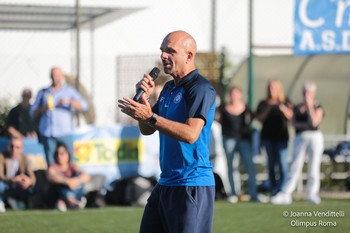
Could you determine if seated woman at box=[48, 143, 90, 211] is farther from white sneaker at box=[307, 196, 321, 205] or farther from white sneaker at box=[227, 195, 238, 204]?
white sneaker at box=[307, 196, 321, 205]

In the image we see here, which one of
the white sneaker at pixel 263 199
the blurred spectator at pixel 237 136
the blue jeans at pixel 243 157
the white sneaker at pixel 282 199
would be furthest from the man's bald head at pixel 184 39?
the white sneaker at pixel 263 199

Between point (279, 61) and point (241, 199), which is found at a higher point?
point (279, 61)

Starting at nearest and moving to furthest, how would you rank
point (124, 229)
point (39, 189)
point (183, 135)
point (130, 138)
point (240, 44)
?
point (183, 135), point (124, 229), point (39, 189), point (130, 138), point (240, 44)

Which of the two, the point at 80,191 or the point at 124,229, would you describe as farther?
the point at 80,191

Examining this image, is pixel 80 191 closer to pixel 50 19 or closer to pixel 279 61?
pixel 50 19

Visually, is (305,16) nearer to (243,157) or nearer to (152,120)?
(243,157)

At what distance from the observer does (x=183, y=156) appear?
7.00 m

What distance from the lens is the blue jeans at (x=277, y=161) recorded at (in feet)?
54.6

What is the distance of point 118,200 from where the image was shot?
640 inches

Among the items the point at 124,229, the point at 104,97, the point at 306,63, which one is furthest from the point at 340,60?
the point at 124,229

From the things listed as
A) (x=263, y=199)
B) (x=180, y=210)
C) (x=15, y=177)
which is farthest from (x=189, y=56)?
(x=263, y=199)

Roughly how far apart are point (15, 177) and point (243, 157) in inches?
148

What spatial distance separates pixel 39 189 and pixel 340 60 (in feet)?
30.1

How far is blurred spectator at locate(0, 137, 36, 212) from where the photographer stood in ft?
51.0
